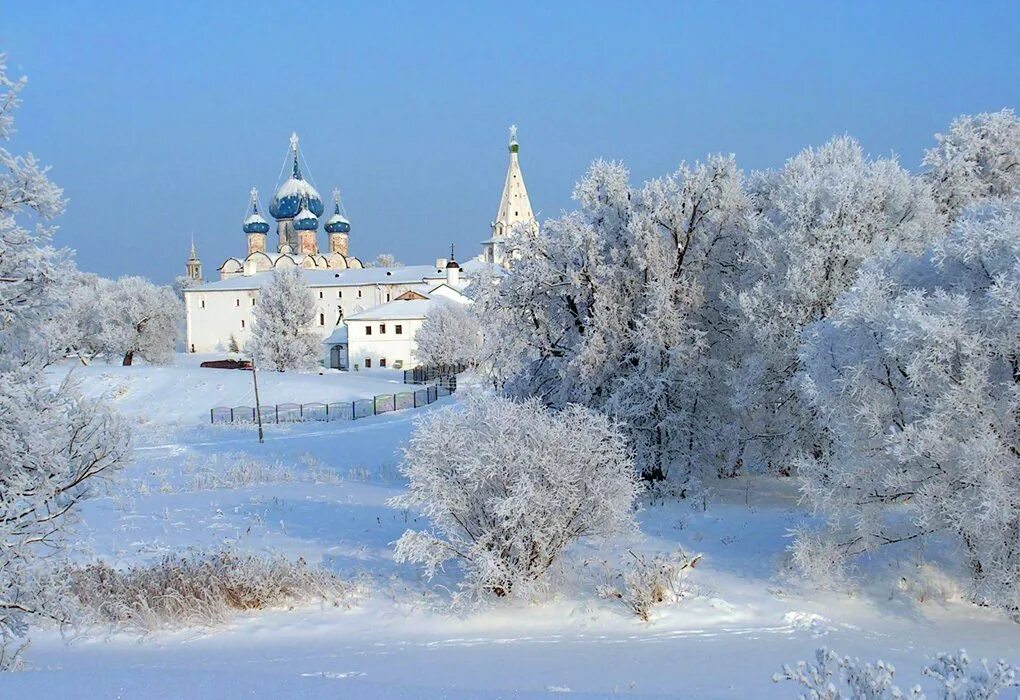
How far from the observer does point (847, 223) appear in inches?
559

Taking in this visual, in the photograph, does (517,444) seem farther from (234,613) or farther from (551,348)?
(551,348)

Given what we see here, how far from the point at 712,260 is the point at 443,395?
22.1 m

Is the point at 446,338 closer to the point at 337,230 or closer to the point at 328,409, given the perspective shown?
the point at 328,409

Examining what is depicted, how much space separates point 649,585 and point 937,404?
11.3 feet

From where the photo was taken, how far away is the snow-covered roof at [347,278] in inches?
2889

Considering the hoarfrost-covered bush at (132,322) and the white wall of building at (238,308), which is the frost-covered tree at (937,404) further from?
the white wall of building at (238,308)

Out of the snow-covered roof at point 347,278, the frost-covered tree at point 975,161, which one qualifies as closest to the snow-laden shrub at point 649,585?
the frost-covered tree at point 975,161

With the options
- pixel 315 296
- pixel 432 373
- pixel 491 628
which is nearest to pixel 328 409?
pixel 432 373

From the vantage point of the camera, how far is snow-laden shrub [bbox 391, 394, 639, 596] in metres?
9.71

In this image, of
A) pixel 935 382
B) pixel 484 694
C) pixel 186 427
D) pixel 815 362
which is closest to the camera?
pixel 484 694

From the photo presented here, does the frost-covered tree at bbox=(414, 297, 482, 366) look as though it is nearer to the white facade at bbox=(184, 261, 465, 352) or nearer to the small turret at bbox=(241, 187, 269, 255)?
the white facade at bbox=(184, 261, 465, 352)

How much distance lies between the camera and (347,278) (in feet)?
245

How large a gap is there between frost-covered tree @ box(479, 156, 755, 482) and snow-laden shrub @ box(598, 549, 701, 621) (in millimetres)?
4984

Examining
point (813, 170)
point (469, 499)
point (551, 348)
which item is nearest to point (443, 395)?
point (551, 348)
